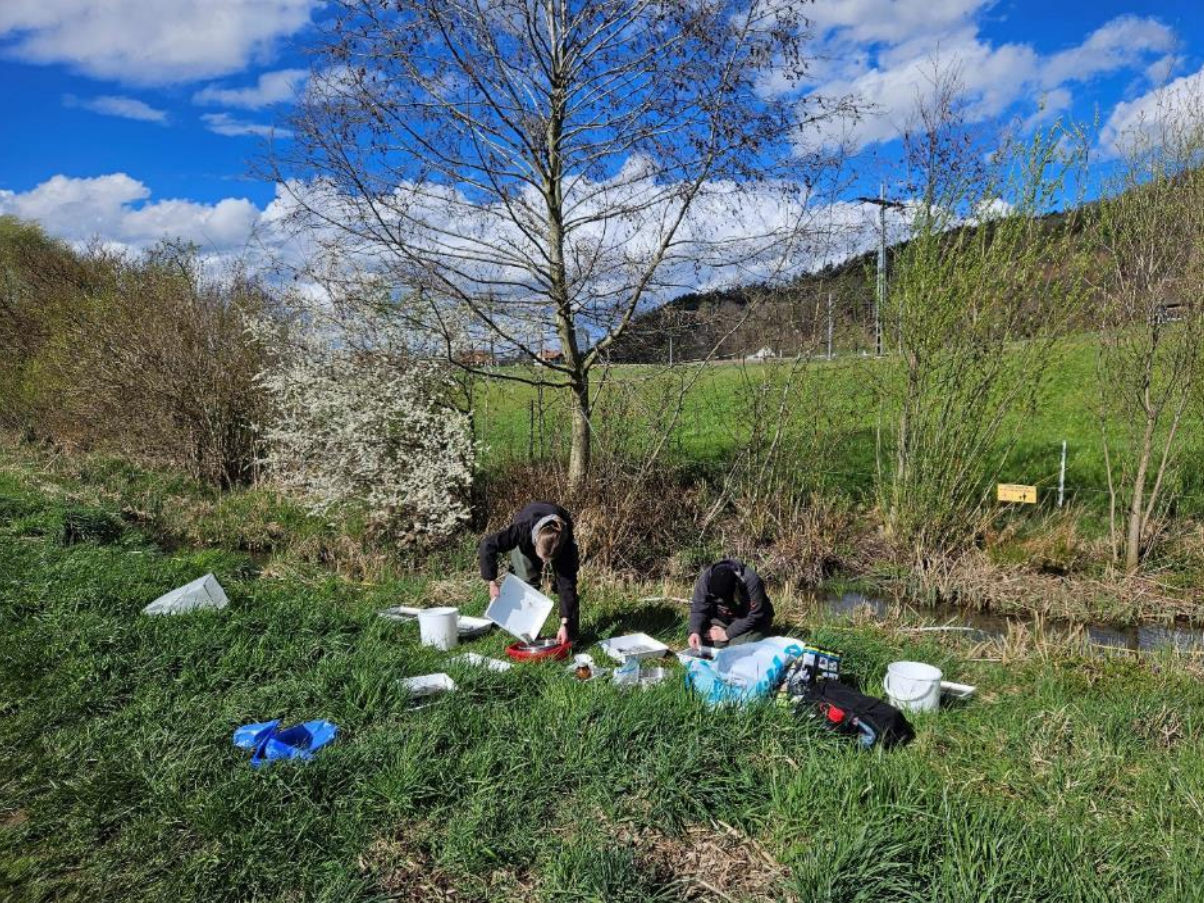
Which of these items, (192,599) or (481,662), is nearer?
(481,662)

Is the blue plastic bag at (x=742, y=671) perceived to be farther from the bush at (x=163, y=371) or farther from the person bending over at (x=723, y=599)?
the bush at (x=163, y=371)

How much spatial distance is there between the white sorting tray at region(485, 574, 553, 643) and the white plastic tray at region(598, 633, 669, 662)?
17.4 inches

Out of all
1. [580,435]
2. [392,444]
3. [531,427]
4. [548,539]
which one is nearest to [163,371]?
[392,444]

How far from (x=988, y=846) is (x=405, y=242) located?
646 cm

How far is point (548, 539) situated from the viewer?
4.97m

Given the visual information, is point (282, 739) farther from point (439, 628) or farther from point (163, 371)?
point (163, 371)

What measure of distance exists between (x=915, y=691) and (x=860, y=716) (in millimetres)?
573

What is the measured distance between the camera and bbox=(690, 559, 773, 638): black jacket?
4.82 m

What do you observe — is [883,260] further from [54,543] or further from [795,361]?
[54,543]

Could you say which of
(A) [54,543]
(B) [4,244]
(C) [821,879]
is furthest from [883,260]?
(B) [4,244]

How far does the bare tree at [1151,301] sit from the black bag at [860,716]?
5.17 metres

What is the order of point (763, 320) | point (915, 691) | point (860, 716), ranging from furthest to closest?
point (763, 320)
point (915, 691)
point (860, 716)

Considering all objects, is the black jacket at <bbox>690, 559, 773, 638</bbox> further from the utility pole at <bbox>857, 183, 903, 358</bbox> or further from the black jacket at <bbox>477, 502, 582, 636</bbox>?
the utility pole at <bbox>857, 183, 903, 358</bbox>

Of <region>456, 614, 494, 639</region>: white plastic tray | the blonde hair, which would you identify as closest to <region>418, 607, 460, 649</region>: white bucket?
<region>456, 614, 494, 639</region>: white plastic tray
